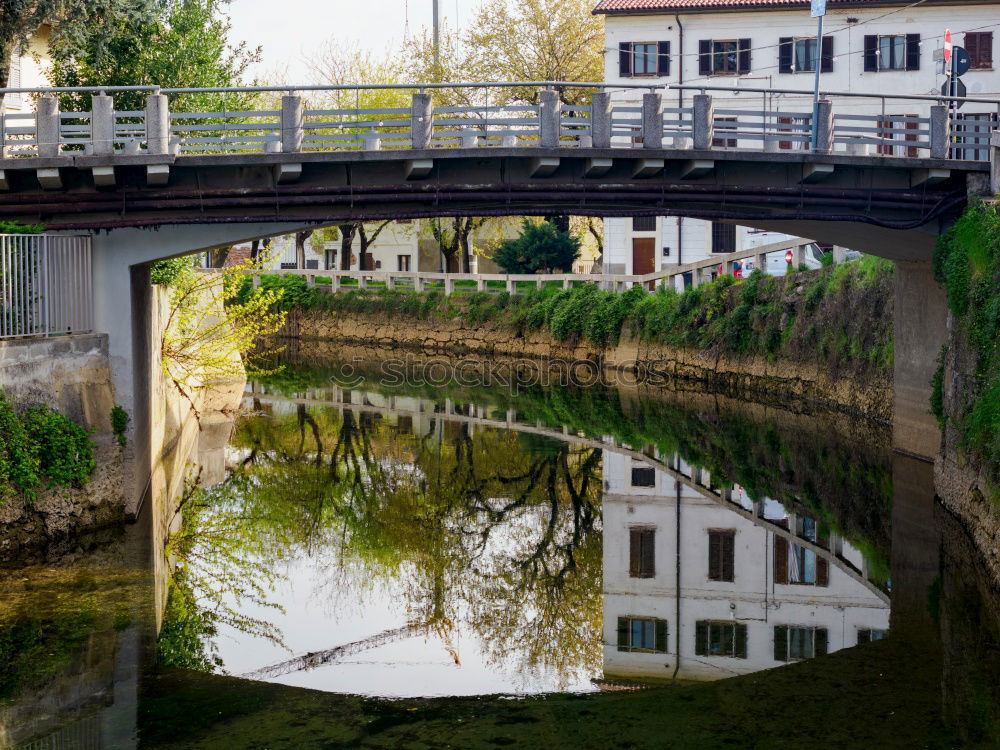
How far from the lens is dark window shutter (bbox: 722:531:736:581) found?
57.9 feet

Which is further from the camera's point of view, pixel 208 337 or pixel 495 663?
pixel 208 337

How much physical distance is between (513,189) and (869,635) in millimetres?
10622

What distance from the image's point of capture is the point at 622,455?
27.8 metres

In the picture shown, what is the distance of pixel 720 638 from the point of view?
1471 centimetres

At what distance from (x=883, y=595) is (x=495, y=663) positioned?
5688mm

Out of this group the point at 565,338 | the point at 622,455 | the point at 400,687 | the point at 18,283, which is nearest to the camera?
the point at 400,687

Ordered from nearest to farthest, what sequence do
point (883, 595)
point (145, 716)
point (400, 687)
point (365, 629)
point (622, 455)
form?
point (145, 716) → point (400, 687) → point (365, 629) → point (883, 595) → point (622, 455)

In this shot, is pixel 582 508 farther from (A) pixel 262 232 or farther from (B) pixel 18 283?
(B) pixel 18 283

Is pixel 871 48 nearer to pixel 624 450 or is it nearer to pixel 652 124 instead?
pixel 624 450

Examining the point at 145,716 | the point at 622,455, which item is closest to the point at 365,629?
the point at 145,716

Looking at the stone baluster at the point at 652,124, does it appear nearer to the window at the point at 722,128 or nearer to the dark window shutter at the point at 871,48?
the window at the point at 722,128

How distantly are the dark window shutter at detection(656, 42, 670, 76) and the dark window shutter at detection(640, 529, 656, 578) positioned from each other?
34612mm

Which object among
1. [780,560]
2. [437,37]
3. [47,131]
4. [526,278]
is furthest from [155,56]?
[437,37]

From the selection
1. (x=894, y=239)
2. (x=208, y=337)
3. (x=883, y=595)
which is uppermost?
(x=894, y=239)
